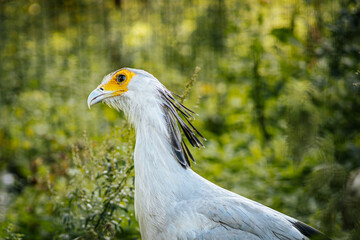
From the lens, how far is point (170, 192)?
2492mm

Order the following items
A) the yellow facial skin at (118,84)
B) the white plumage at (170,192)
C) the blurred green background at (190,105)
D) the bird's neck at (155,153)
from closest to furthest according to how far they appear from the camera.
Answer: the white plumage at (170,192)
the bird's neck at (155,153)
the yellow facial skin at (118,84)
the blurred green background at (190,105)

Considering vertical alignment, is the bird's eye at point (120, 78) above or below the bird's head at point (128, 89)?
above

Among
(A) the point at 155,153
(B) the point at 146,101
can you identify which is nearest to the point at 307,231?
(A) the point at 155,153

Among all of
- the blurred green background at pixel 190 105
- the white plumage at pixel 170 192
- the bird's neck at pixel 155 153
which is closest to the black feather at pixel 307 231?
the white plumage at pixel 170 192

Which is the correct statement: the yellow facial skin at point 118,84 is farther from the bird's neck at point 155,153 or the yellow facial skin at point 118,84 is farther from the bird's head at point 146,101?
the bird's neck at point 155,153

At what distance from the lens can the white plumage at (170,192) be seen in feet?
7.66

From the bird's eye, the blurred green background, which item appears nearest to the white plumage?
the bird's eye

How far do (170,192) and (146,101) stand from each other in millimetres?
571

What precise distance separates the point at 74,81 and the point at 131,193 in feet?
9.95

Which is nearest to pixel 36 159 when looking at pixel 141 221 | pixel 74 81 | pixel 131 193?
pixel 74 81

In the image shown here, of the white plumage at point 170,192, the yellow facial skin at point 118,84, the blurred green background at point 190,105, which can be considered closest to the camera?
the white plumage at point 170,192

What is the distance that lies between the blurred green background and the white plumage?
0.31 m

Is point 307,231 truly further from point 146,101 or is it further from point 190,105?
point 190,105

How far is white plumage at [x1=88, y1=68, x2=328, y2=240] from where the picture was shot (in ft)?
7.66
